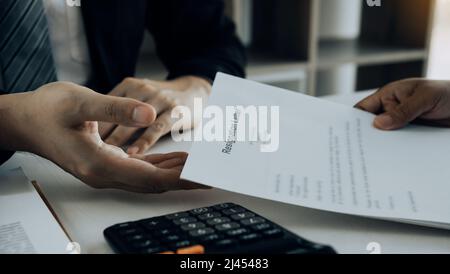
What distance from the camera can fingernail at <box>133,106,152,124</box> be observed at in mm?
416

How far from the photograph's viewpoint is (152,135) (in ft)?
1.99

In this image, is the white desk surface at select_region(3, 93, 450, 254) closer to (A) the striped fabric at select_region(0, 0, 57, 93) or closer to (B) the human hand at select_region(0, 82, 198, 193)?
(B) the human hand at select_region(0, 82, 198, 193)

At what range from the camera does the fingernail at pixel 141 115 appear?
42 cm

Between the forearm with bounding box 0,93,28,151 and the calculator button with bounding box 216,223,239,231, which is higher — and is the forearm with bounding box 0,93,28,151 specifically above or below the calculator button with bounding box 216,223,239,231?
above

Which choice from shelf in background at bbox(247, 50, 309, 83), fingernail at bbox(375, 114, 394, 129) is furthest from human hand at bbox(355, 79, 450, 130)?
shelf in background at bbox(247, 50, 309, 83)

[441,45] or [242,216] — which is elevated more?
[242,216]

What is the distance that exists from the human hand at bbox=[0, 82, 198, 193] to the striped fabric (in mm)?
209

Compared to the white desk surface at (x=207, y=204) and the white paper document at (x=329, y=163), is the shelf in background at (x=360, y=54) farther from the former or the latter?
the white desk surface at (x=207, y=204)

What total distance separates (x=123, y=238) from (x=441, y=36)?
73.4 inches

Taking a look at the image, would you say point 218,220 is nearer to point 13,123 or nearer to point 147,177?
point 147,177

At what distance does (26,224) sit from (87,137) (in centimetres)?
11

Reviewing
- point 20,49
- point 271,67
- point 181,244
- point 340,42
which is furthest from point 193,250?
point 340,42

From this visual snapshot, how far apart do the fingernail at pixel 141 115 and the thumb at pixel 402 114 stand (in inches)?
11.1
